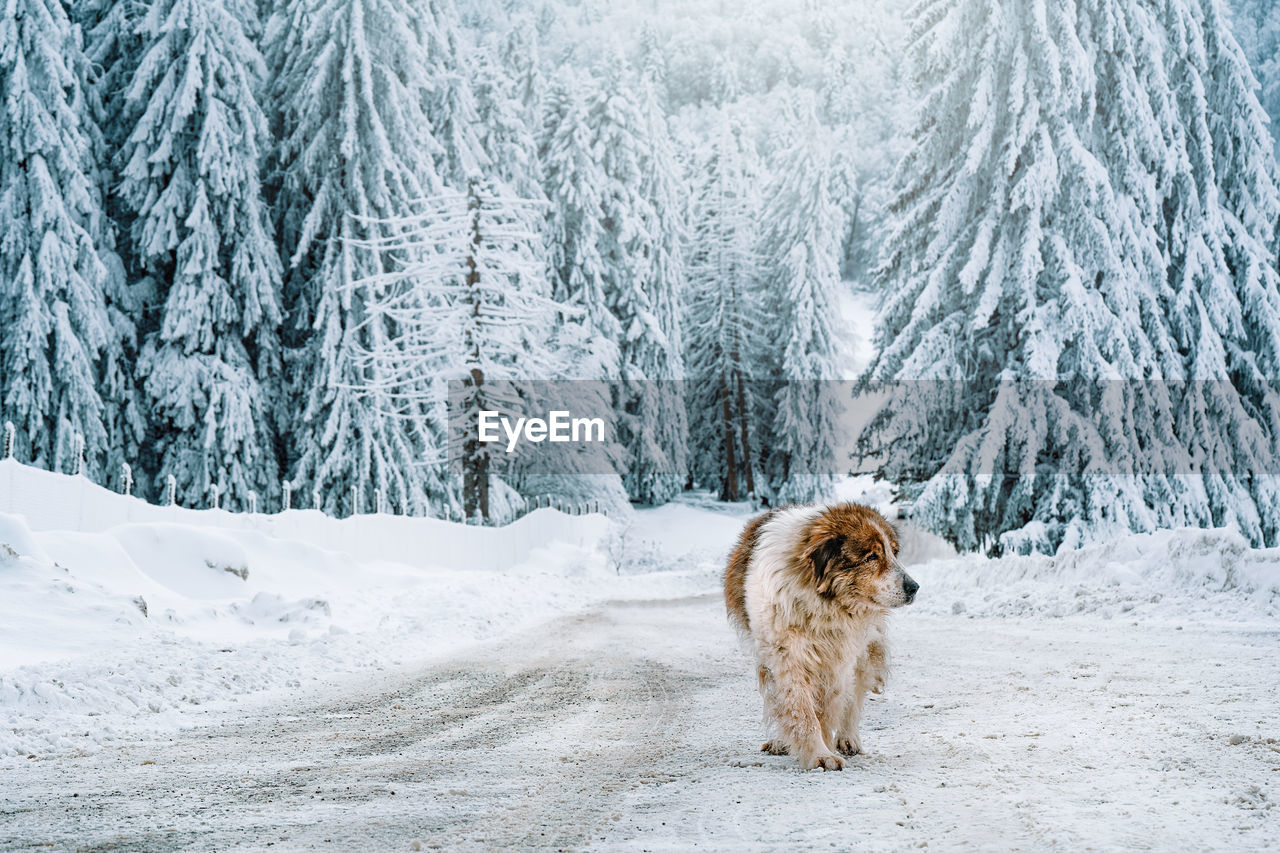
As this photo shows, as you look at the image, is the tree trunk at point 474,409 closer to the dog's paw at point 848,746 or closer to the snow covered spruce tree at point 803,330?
the snow covered spruce tree at point 803,330

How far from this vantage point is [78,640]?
23.2 feet

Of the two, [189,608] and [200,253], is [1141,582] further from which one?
[200,253]

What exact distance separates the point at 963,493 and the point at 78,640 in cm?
1207

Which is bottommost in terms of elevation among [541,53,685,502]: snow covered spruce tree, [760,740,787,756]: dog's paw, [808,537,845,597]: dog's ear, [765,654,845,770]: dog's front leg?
[760,740,787,756]: dog's paw

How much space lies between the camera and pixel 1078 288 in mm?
14633

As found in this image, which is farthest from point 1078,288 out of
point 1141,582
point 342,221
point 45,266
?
point 45,266

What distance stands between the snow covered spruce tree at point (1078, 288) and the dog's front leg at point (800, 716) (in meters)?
11.1

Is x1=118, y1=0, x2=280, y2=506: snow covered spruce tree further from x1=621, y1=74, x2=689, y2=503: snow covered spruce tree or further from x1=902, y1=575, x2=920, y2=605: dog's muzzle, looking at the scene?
x1=902, y1=575, x2=920, y2=605: dog's muzzle

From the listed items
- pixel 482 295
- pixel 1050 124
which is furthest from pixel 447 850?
pixel 482 295

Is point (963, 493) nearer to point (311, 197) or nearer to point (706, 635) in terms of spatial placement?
point (706, 635)

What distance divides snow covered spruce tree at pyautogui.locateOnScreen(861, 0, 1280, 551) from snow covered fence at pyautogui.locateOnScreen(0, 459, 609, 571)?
837 centimetres

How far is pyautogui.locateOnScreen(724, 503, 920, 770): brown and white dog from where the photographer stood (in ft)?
14.6

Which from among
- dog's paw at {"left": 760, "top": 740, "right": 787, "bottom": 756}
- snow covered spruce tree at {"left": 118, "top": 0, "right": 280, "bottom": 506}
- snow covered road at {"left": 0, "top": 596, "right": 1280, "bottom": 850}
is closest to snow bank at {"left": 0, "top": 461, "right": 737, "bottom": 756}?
snow covered road at {"left": 0, "top": 596, "right": 1280, "bottom": 850}

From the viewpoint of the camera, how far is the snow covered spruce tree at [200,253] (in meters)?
20.4
